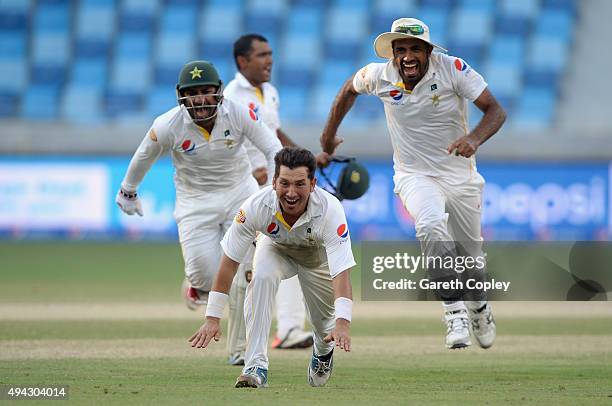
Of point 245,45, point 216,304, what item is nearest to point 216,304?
point 216,304

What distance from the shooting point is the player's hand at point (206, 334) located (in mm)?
6793

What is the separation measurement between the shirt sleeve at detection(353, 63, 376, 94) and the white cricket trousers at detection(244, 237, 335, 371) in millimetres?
1714

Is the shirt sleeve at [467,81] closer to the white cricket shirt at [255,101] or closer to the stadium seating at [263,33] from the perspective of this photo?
the white cricket shirt at [255,101]

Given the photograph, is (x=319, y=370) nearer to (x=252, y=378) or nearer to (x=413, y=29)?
(x=252, y=378)

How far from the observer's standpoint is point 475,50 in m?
25.4

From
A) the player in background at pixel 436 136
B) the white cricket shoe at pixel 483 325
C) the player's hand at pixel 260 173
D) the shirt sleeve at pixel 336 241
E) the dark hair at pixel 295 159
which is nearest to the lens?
the dark hair at pixel 295 159

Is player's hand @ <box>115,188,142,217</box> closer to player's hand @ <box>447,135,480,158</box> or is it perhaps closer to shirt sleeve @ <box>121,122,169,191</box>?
shirt sleeve @ <box>121,122,169,191</box>

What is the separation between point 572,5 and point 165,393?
67.0 feet

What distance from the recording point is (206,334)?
6840mm

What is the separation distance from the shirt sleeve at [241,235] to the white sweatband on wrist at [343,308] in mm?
625

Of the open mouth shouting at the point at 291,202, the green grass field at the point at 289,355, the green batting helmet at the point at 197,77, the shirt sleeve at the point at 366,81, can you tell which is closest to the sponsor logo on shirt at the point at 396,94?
the shirt sleeve at the point at 366,81

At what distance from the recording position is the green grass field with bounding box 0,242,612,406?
7.01m

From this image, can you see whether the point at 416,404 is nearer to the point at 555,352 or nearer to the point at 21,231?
the point at 555,352

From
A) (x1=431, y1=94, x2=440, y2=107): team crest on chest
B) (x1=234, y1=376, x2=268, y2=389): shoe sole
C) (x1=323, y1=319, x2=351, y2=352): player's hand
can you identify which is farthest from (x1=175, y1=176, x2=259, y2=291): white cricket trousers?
(x1=323, y1=319, x2=351, y2=352): player's hand
